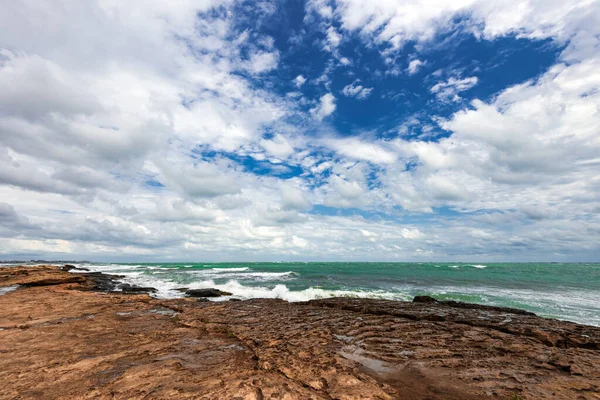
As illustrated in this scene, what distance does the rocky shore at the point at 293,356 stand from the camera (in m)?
5.29

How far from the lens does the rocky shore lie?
529cm

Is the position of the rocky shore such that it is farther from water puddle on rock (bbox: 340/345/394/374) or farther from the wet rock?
the wet rock

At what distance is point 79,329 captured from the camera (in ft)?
32.0

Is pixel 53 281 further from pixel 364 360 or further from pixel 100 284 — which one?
pixel 364 360

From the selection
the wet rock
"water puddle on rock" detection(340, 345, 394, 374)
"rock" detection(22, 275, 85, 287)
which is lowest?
the wet rock

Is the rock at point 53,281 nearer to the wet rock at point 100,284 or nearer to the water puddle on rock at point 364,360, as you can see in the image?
the wet rock at point 100,284

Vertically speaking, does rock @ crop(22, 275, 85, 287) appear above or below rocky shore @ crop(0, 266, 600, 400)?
above

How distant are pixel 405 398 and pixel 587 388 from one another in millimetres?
3669

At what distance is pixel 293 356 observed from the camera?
7152 mm

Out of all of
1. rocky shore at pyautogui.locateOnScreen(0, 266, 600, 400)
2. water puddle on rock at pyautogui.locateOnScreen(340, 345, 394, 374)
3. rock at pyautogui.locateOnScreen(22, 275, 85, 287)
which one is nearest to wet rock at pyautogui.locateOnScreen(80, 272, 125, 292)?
rock at pyautogui.locateOnScreen(22, 275, 85, 287)

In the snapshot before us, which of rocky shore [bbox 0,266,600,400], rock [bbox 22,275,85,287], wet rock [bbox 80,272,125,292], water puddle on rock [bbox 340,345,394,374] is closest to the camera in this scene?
rocky shore [bbox 0,266,600,400]

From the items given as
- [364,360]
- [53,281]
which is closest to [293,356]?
[364,360]

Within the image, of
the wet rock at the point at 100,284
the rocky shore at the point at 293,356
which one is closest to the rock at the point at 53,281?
the wet rock at the point at 100,284

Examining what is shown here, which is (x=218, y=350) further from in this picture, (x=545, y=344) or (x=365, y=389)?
(x=545, y=344)
